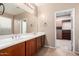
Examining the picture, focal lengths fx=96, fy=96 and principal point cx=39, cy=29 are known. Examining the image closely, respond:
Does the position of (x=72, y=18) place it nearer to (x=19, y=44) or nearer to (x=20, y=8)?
(x=20, y=8)

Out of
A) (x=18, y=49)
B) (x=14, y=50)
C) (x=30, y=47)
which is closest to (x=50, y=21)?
(x=30, y=47)

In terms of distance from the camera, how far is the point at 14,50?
1.81 metres

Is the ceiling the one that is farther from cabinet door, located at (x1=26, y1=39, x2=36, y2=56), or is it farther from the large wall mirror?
cabinet door, located at (x1=26, y1=39, x2=36, y2=56)

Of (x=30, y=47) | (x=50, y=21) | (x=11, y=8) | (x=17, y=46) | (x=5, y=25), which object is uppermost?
(x=11, y=8)

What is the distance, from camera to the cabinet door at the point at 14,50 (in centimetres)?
157

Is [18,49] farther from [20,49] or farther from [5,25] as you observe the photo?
[5,25]

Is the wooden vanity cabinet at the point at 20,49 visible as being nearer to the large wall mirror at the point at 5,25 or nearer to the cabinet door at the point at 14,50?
the cabinet door at the point at 14,50

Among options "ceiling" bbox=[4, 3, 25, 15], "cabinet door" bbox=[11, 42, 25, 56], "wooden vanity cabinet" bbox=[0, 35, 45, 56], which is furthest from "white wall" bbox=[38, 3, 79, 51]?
"cabinet door" bbox=[11, 42, 25, 56]

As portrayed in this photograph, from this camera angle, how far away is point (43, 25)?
2748 mm

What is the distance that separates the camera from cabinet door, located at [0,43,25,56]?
1565 mm

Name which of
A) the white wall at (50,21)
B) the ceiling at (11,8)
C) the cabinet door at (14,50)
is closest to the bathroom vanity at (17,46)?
the cabinet door at (14,50)

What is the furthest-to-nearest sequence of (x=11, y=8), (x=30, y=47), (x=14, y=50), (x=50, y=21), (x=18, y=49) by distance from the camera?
(x=50, y=21), (x=30, y=47), (x=11, y=8), (x=18, y=49), (x=14, y=50)

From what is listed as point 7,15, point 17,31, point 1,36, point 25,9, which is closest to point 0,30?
point 1,36

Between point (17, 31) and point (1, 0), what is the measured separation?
84cm
